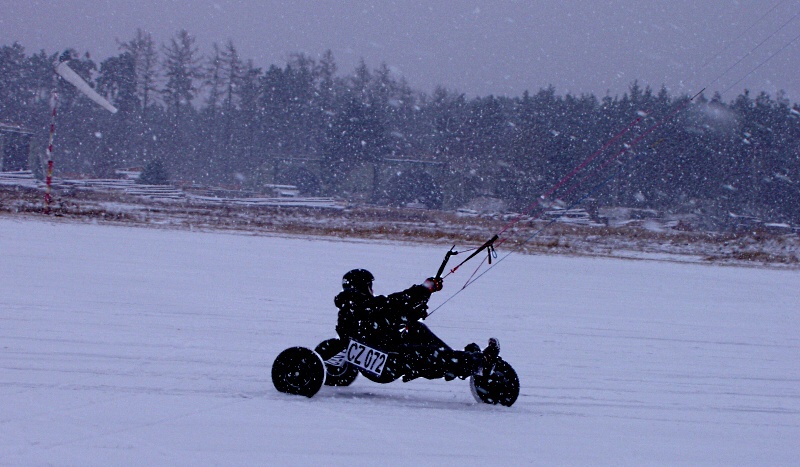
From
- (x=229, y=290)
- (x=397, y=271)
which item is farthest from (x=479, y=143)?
(x=229, y=290)

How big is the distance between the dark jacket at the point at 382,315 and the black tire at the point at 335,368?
28 cm

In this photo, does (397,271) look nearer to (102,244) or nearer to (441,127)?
(102,244)

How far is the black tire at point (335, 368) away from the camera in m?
6.16

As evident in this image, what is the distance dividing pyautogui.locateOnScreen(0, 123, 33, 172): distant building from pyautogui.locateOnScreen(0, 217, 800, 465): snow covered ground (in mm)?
36959

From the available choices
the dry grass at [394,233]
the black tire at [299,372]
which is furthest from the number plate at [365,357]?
the dry grass at [394,233]

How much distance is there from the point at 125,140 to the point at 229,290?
62.3 m

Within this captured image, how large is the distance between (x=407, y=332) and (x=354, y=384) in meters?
1.00

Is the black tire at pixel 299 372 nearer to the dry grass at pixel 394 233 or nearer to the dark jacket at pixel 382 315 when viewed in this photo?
the dark jacket at pixel 382 315

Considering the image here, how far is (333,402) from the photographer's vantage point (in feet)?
18.9

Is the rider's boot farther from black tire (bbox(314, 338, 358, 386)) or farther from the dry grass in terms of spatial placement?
the dry grass

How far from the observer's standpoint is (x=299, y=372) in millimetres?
5754

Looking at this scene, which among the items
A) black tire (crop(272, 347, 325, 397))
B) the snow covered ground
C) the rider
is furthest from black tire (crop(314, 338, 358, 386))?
black tire (crop(272, 347, 325, 397))

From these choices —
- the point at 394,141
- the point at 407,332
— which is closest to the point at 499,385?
the point at 407,332

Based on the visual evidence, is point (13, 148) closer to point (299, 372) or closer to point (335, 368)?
point (335, 368)
